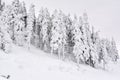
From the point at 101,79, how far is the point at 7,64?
1918 cm

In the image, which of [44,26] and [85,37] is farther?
[44,26]

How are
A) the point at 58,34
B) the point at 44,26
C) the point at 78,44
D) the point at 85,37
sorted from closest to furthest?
1. the point at 78,44
2. the point at 58,34
3. the point at 85,37
4. the point at 44,26

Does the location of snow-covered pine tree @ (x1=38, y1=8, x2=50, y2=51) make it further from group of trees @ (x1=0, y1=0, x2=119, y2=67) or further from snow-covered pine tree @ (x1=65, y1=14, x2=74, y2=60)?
snow-covered pine tree @ (x1=65, y1=14, x2=74, y2=60)

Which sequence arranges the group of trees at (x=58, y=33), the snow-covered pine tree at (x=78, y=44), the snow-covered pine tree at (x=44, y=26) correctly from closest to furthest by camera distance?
the snow-covered pine tree at (x=78, y=44) < the group of trees at (x=58, y=33) < the snow-covered pine tree at (x=44, y=26)

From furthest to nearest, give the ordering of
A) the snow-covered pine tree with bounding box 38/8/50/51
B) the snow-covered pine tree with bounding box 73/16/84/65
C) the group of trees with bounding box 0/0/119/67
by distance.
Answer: the snow-covered pine tree with bounding box 38/8/50/51 → the group of trees with bounding box 0/0/119/67 → the snow-covered pine tree with bounding box 73/16/84/65

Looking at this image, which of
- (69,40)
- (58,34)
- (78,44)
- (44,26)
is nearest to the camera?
(78,44)

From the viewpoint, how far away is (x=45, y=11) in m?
51.2

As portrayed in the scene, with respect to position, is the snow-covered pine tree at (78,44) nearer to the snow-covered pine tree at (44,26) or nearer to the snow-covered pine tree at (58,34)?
the snow-covered pine tree at (58,34)

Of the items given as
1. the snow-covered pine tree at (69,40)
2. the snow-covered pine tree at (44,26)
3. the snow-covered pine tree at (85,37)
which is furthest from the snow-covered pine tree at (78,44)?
the snow-covered pine tree at (44,26)

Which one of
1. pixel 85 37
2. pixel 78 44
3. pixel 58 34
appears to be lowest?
pixel 78 44

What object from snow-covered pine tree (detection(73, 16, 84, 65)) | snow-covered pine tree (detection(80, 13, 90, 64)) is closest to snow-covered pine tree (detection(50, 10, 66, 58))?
snow-covered pine tree (detection(73, 16, 84, 65))

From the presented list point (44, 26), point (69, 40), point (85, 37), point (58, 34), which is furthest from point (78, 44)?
point (44, 26)

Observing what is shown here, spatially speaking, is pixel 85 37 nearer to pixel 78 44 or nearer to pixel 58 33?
pixel 78 44

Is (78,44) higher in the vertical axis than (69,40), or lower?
lower
